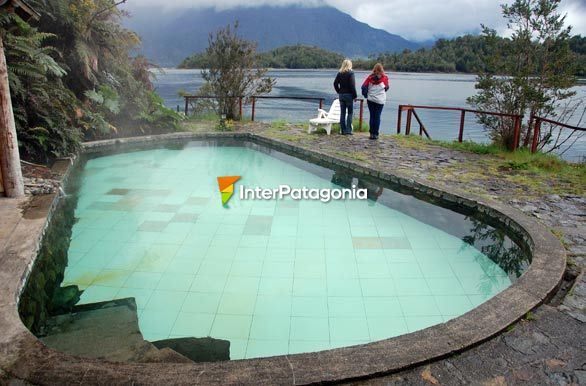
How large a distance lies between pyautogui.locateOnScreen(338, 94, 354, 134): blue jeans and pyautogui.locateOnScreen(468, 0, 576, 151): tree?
2604 millimetres

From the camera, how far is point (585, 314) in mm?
2773

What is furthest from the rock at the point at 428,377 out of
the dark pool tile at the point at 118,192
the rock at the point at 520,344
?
the dark pool tile at the point at 118,192

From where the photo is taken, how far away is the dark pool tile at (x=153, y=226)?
4898 millimetres

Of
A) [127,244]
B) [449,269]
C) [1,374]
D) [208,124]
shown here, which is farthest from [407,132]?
[1,374]

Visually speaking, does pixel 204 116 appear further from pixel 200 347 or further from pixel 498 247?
pixel 200 347

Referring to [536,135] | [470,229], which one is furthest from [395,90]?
[470,229]

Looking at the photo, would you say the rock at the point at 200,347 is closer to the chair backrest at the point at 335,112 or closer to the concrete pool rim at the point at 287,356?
the concrete pool rim at the point at 287,356

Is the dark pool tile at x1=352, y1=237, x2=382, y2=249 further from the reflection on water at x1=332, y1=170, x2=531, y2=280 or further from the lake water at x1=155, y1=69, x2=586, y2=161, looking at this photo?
the lake water at x1=155, y1=69, x2=586, y2=161

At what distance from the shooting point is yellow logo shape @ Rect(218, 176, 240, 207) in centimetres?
628

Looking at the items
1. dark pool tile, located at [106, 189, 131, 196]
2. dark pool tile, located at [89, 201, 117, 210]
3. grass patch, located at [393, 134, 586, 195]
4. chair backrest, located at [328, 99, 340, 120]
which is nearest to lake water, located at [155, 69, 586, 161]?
chair backrest, located at [328, 99, 340, 120]

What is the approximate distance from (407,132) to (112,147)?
21.3 ft

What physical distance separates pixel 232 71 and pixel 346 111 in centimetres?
337

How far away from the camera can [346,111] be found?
1037 cm

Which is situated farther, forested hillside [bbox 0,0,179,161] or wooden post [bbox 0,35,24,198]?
forested hillside [bbox 0,0,179,161]
